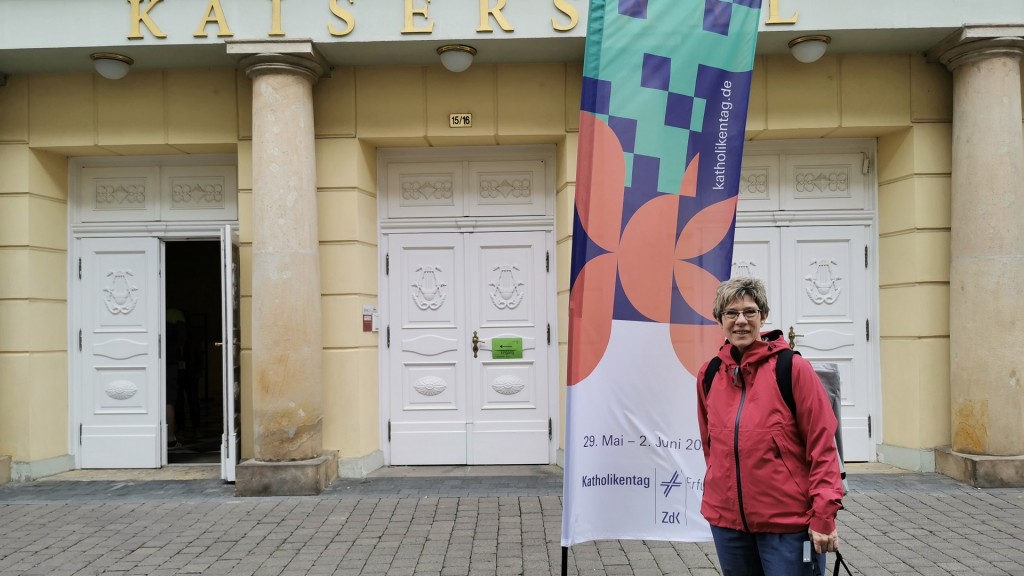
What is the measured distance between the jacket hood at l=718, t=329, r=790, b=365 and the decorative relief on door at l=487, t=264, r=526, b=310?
4792mm

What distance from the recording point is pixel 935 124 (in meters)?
7.33

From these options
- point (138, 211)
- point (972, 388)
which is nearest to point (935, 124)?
point (972, 388)

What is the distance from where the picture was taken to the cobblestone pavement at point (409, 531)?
4852 mm

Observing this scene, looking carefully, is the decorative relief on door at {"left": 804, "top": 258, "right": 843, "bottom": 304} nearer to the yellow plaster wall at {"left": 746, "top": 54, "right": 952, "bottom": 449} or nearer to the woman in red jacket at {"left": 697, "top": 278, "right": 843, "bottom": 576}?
the yellow plaster wall at {"left": 746, "top": 54, "right": 952, "bottom": 449}

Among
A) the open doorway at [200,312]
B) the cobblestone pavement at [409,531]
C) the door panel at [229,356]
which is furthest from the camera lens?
the open doorway at [200,312]

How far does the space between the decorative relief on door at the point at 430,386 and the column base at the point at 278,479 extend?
56.4 inches

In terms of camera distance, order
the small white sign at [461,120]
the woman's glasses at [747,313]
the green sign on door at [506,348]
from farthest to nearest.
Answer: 1. the green sign on door at [506,348]
2. the small white sign at [461,120]
3. the woman's glasses at [747,313]

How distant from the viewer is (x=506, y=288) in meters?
7.83

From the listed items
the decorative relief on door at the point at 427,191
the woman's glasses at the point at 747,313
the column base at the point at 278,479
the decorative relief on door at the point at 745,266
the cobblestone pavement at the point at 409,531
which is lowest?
the cobblestone pavement at the point at 409,531

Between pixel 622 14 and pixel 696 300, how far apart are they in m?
1.40

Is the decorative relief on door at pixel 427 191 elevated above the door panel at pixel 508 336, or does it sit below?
above

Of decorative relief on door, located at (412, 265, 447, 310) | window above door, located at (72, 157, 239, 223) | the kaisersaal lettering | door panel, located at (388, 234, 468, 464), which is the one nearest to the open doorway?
window above door, located at (72, 157, 239, 223)

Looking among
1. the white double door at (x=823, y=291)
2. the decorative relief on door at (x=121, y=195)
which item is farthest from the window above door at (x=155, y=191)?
the white double door at (x=823, y=291)

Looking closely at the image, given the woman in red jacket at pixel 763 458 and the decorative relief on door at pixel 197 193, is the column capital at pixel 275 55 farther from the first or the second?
the woman in red jacket at pixel 763 458
